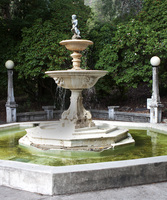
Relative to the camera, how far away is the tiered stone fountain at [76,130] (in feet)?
22.0

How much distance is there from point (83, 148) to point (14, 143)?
2187 mm

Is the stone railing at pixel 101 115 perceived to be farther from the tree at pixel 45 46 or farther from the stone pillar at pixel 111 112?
the tree at pixel 45 46

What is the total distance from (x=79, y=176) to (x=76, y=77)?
3.69 meters

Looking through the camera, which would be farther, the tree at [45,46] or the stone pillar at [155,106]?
the tree at [45,46]

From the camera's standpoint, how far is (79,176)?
13.6 ft

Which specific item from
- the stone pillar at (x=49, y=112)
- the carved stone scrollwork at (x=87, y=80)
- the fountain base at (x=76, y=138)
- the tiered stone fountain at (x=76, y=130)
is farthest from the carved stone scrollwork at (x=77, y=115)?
the stone pillar at (x=49, y=112)

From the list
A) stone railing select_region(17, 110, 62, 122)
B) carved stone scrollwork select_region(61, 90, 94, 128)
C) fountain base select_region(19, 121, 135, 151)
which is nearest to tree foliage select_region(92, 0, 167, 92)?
stone railing select_region(17, 110, 62, 122)

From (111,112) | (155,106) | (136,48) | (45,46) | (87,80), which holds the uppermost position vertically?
(45,46)

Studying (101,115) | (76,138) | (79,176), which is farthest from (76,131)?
(101,115)

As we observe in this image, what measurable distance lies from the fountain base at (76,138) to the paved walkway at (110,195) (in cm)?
242

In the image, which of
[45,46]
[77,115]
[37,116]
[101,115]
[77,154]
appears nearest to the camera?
[77,154]

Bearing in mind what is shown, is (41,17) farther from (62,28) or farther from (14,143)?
(14,143)

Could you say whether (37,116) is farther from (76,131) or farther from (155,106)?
(76,131)

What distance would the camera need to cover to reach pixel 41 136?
22.8 ft
